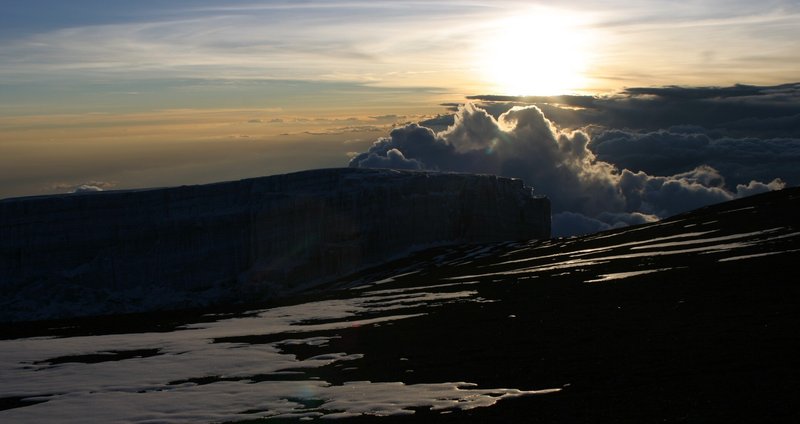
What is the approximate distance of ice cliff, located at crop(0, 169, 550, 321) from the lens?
460 feet

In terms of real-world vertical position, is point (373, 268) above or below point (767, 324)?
below

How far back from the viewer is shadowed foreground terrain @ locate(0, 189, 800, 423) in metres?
28.0

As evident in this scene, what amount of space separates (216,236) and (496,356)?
11676 cm

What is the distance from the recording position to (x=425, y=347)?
45344 millimetres

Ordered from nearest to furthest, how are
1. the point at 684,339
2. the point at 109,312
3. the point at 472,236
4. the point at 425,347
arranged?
the point at 684,339
the point at 425,347
the point at 109,312
the point at 472,236

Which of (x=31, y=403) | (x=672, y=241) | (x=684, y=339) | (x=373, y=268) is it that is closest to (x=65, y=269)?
(x=373, y=268)

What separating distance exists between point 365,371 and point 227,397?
7.51 meters

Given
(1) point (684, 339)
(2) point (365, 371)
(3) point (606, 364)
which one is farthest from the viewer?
(2) point (365, 371)

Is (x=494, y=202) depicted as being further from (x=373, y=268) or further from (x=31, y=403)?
(x=31, y=403)

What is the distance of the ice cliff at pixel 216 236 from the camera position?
460ft

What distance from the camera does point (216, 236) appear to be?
490ft

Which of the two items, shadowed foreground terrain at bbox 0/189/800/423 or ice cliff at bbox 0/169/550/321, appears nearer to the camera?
shadowed foreground terrain at bbox 0/189/800/423

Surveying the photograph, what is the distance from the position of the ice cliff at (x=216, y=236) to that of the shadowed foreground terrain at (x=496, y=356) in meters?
62.2

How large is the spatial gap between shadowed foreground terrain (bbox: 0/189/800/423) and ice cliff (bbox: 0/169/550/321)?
204ft
